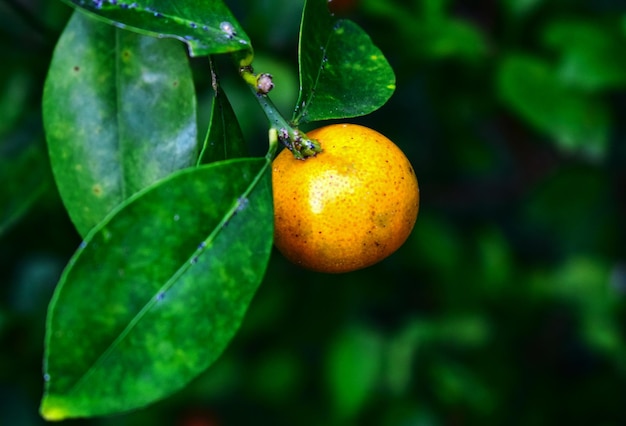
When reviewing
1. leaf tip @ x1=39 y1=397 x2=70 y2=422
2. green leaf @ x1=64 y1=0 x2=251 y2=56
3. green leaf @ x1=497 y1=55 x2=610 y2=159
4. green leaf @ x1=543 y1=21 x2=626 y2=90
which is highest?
green leaf @ x1=64 y1=0 x2=251 y2=56

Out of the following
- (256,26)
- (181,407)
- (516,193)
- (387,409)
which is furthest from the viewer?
(516,193)

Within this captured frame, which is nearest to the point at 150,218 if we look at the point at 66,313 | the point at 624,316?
the point at 66,313

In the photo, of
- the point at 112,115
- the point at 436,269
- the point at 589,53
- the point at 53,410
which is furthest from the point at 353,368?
the point at 53,410

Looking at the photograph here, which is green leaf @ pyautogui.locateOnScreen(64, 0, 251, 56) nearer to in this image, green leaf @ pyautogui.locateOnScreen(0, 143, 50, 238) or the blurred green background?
green leaf @ pyautogui.locateOnScreen(0, 143, 50, 238)

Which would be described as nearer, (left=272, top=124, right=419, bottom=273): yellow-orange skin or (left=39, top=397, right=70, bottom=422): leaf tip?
(left=39, top=397, right=70, bottom=422): leaf tip

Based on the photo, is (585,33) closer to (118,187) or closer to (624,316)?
(624,316)

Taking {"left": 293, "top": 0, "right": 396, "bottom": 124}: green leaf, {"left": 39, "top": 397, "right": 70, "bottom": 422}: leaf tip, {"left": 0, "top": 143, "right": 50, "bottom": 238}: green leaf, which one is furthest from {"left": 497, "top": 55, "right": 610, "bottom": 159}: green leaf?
{"left": 39, "top": 397, "right": 70, "bottom": 422}: leaf tip

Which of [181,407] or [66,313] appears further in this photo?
[181,407]
